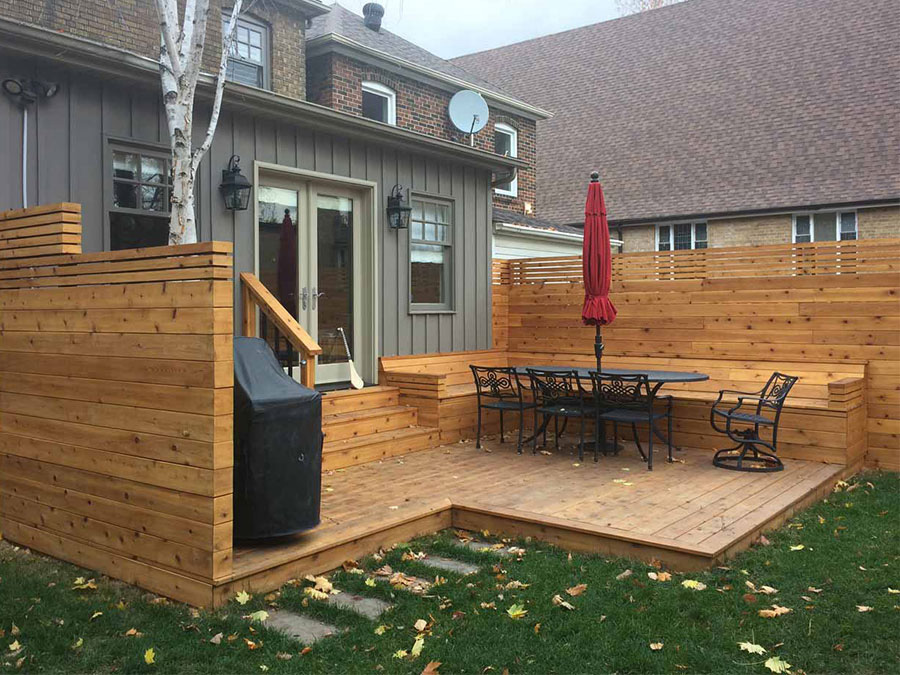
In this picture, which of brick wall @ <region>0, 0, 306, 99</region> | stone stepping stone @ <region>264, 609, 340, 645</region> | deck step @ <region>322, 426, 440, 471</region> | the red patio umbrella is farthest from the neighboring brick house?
stone stepping stone @ <region>264, 609, 340, 645</region>

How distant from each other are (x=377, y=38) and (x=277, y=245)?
8188mm

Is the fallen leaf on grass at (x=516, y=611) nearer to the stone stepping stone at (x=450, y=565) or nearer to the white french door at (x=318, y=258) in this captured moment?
the stone stepping stone at (x=450, y=565)

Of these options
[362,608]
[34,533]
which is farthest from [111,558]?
[362,608]

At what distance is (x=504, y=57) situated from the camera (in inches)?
999

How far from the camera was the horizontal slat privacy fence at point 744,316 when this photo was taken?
814cm

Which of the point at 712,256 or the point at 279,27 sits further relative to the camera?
the point at 279,27

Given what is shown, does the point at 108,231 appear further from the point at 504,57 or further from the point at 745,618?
the point at 504,57

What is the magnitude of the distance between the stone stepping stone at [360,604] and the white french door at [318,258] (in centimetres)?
436

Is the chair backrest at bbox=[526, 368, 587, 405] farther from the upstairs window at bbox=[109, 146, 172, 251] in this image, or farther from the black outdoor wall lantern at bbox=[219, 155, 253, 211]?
the upstairs window at bbox=[109, 146, 172, 251]

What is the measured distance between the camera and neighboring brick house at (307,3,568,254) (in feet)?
43.9

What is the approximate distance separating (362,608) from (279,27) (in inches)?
432

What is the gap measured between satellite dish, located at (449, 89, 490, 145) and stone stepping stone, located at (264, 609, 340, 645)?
11.8 m

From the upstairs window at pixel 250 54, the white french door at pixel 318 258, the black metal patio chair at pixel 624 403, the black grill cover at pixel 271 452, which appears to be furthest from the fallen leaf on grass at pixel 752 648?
the upstairs window at pixel 250 54

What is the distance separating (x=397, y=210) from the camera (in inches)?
368
